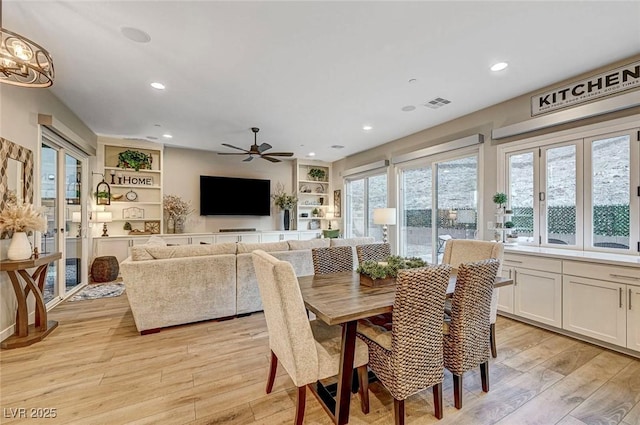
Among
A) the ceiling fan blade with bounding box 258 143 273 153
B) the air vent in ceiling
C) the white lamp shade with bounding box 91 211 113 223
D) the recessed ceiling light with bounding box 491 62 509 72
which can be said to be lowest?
the white lamp shade with bounding box 91 211 113 223

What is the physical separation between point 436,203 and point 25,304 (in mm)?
5559

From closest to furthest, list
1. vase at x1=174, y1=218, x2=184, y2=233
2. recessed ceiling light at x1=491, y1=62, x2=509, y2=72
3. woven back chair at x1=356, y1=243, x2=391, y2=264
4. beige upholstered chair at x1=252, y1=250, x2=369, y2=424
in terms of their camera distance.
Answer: beige upholstered chair at x1=252, y1=250, x2=369, y2=424, recessed ceiling light at x1=491, y1=62, x2=509, y2=72, woven back chair at x1=356, y1=243, x2=391, y2=264, vase at x1=174, y1=218, x2=184, y2=233

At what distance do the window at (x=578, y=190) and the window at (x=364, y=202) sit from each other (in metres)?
2.74

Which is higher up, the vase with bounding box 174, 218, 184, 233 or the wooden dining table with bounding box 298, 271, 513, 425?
the vase with bounding box 174, 218, 184, 233

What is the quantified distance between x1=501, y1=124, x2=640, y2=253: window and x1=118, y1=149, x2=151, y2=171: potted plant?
6.64 m

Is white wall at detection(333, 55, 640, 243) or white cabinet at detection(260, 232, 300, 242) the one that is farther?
white cabinet at detection(260, 232, 300, 242)

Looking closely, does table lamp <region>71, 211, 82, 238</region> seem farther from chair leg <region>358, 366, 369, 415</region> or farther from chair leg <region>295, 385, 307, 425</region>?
chair leg <region>358, 366, 369, 415</region>

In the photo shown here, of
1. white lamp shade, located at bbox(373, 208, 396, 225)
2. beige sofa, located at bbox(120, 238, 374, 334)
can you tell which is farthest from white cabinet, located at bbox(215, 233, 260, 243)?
white lamp shade, located at bbox(373, 208, 396, 225)

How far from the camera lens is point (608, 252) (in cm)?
297

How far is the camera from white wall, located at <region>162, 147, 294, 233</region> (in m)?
6.56

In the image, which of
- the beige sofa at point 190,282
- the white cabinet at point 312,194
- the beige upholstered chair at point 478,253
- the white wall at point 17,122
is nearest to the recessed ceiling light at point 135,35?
the white wall at point 17,122

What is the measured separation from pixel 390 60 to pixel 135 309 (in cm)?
366

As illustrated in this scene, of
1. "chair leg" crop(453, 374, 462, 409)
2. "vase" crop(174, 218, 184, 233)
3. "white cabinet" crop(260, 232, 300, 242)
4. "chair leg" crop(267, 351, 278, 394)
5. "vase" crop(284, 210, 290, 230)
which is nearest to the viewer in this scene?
"chair leg" crop(453, 374, 462, 409)

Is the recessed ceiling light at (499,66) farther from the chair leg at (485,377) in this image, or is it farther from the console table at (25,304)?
the console table at (25,304)
